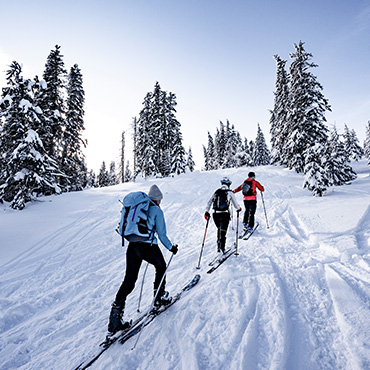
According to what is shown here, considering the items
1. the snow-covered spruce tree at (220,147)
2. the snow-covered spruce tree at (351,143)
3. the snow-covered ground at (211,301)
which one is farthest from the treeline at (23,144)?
the snow-covered spruce tree at (351,143)

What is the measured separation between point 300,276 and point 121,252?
5.78 metres

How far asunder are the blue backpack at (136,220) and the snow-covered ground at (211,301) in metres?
1.58

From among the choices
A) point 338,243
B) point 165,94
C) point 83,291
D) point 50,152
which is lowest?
point 83,291

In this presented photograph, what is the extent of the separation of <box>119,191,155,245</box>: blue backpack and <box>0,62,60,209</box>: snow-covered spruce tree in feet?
41.1

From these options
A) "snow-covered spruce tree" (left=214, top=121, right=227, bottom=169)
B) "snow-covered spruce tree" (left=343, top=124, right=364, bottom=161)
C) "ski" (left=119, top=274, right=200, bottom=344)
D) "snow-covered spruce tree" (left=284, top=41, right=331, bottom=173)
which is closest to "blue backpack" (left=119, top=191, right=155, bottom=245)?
"ski" (left=119, top=274, right=200, bottom=344)

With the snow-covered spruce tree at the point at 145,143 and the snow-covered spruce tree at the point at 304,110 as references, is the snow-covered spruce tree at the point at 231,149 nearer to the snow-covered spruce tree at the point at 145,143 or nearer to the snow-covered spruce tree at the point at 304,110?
the snow-covered spruce tree at the point at 145,143

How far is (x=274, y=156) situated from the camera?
30.0 meters

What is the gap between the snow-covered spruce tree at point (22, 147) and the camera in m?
12.8

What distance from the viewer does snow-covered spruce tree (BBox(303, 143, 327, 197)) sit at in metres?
14.1

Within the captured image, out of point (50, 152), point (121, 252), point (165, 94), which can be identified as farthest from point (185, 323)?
point (165, 94)

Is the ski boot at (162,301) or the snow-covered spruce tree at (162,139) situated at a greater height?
the snow-covered spruce tree at (162,139)

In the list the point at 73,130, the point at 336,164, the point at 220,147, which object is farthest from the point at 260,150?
the point at 73,130

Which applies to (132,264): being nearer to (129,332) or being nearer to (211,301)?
(129,332)

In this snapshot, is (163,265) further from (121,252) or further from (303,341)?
(121,252)
